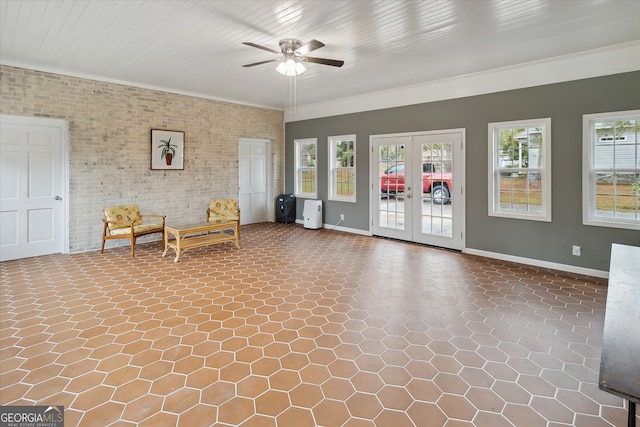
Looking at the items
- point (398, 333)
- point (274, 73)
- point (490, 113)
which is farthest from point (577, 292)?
point (274, 73)

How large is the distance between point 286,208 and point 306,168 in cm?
115

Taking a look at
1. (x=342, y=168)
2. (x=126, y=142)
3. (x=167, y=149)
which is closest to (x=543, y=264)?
(x=342, y=168)

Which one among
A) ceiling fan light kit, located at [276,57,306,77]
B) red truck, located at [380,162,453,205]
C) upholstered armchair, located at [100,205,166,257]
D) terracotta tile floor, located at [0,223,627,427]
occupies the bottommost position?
terracotta tile floor, located at [0,223,627,427]

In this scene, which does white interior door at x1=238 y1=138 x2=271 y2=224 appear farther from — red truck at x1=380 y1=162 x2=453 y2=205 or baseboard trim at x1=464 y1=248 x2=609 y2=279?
baseboard trim at x1=464 y1=248 x2=609 y2=279

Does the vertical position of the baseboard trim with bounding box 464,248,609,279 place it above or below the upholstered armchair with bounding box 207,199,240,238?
below

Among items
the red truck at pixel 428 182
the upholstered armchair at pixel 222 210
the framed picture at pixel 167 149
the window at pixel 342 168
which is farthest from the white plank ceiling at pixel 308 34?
the upholstered armchair at pixel 222 210

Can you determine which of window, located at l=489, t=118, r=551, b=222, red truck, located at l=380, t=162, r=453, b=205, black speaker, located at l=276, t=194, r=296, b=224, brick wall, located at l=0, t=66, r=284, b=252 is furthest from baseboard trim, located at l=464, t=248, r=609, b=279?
brick wall, located at l=0, t=66, r=284, b=252

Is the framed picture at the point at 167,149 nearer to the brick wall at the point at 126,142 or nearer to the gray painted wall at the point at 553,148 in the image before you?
the brick wall at the point at 126,142

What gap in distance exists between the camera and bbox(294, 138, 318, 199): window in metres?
8.55

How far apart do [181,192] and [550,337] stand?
6.60 meters

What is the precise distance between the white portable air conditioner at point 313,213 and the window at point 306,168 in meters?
0.46

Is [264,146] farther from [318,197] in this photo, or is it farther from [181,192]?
[181,192]

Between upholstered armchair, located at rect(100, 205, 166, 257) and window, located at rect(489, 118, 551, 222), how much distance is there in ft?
18.5

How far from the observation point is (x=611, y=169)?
4457 mm
